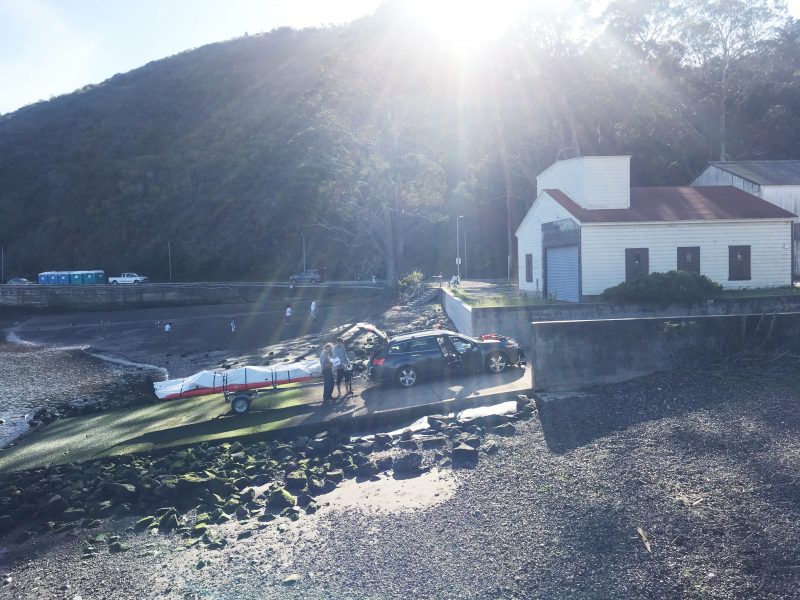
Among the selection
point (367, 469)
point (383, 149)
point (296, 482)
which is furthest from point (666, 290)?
point (383, 149)

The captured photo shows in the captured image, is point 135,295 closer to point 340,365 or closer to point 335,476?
point 340,365

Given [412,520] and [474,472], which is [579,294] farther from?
[412,520]

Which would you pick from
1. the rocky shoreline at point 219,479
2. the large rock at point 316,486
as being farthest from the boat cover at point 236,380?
the large rock at point 316,486

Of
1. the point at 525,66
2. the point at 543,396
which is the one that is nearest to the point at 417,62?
the point at 525,66

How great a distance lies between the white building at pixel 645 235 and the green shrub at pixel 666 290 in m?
2.43

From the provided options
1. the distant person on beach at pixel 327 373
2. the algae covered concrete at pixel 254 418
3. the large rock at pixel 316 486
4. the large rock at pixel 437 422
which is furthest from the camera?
the distant person on beach at pixel 327 373

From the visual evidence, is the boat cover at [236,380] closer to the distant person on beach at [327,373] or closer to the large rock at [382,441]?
Result: the distant person on beach at [327,373]

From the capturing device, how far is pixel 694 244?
89.4ft

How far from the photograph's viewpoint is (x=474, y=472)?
11773 mm

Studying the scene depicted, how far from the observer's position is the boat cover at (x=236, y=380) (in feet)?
59.3

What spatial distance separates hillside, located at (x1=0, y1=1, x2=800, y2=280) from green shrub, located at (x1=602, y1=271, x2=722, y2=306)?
2820 cm

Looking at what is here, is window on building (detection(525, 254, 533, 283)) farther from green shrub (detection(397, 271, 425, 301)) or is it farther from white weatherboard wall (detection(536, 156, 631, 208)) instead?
green shrub (detection(397, 271, 425, 301))

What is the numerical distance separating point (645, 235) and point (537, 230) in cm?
591

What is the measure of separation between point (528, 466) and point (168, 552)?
5891 mm
